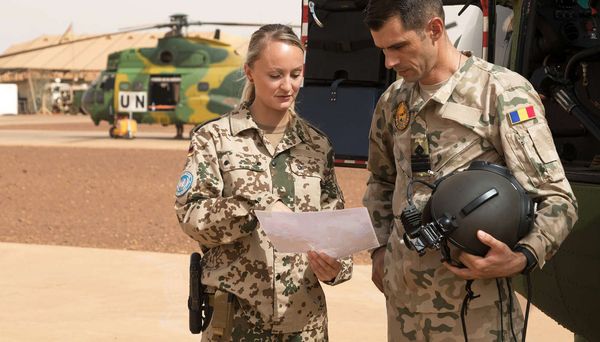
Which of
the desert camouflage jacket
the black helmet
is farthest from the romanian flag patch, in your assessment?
the black helmet

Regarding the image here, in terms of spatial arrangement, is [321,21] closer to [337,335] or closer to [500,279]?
[337,335]

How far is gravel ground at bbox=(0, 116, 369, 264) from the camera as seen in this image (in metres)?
10.1

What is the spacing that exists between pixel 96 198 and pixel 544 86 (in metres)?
9.67

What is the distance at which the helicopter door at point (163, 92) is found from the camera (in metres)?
27.4

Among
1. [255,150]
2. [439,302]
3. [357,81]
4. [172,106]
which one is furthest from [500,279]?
[172,106]

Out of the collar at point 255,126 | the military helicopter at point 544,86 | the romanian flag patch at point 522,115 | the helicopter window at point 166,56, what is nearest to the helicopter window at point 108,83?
the helicopter window at point 166,56

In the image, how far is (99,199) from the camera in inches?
524

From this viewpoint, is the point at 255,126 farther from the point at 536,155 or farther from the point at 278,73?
the point at 536,155

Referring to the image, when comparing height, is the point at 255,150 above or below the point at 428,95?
below

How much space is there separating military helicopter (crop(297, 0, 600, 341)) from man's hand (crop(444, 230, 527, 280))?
1.41 metres

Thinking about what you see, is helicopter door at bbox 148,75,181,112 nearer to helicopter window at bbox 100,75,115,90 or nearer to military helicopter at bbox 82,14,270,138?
military helicopter at bbox 82,14,270,138

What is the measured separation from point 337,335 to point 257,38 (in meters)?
3.21

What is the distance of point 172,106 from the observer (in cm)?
2744

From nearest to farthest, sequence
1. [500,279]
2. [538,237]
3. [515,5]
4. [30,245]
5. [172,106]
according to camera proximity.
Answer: [538,237] < [500,279] < [515,5] < [30,245] < [172,106]
